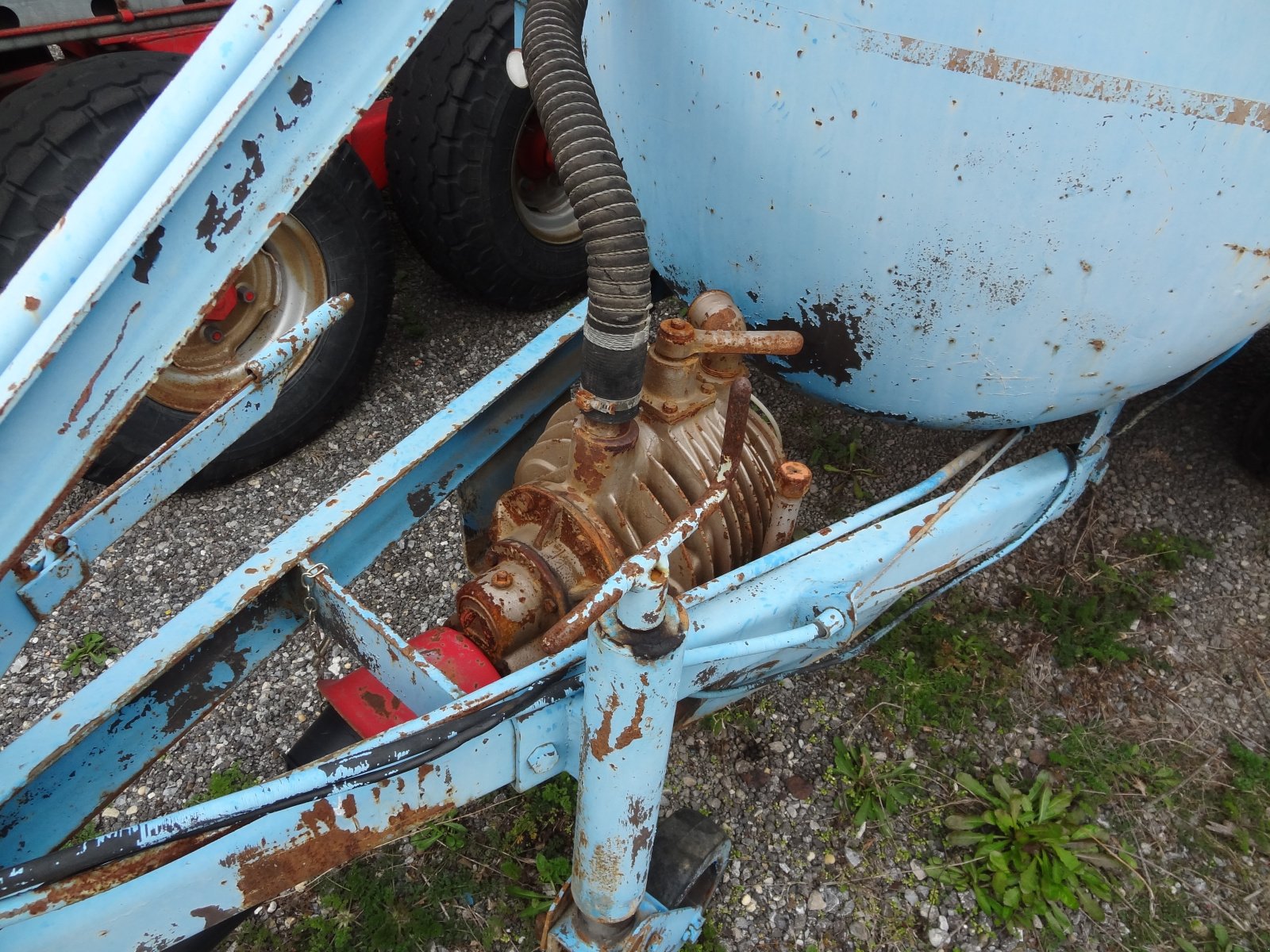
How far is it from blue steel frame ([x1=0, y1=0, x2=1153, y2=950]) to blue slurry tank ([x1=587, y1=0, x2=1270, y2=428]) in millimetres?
357

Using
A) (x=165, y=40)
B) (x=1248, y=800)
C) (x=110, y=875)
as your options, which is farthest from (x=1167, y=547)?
(x=165, y=40)

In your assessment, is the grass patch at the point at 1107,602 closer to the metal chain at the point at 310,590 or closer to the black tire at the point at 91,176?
the metal chain at the point at 310,590

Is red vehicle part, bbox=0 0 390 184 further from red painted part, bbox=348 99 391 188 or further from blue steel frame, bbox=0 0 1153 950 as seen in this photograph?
blue steel frame, bbox=0 0 1153 950

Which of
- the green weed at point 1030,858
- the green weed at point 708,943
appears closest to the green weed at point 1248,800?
the green weed at point 1030,858

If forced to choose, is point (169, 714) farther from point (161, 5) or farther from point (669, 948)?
point (161, 5)

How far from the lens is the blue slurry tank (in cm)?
114

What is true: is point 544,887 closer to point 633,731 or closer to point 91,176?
point 633,731

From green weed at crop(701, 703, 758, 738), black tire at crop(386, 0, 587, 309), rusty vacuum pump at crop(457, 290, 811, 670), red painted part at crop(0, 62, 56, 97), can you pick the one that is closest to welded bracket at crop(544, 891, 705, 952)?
rusty vacuum pump at crop(457, 290, 811, 670)

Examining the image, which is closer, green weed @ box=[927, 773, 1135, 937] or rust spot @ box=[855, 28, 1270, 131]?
rust spot @ box=[855, 28, 1270, 131]

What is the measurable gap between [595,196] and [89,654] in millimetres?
2015

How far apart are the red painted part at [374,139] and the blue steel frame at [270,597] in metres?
1.45

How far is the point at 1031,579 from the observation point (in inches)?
103

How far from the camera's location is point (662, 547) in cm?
106

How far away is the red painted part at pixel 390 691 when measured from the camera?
4.69ft
